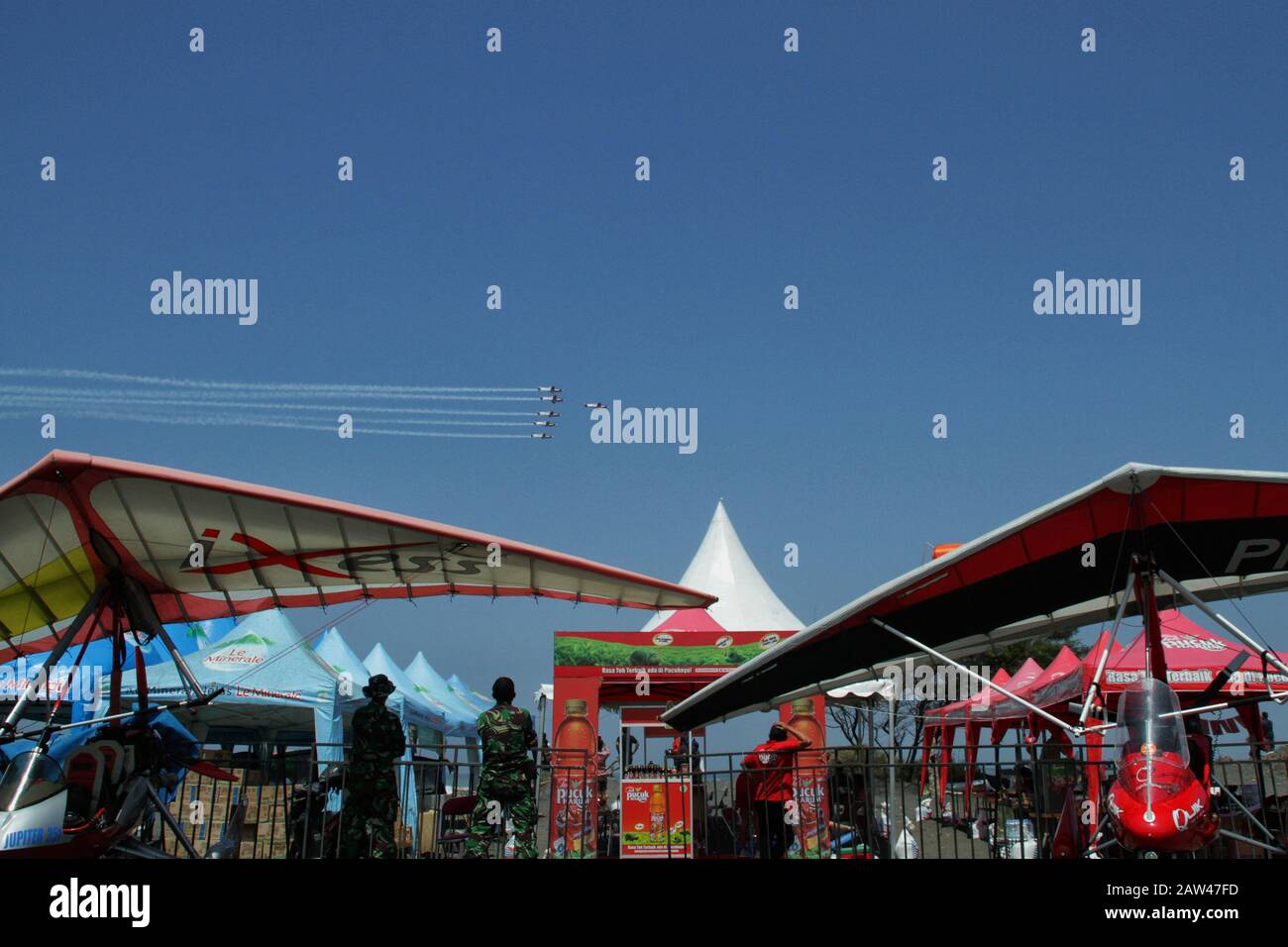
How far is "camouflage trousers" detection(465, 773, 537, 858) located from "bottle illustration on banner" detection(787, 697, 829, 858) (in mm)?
2458

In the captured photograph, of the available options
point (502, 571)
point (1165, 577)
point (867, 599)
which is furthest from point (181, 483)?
point (1165, 577)

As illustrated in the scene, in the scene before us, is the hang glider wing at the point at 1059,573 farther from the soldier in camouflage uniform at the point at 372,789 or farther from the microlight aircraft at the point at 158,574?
the soldier in camouflage uniform at the point at 372,789

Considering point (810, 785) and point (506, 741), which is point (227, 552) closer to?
point (506, 741)

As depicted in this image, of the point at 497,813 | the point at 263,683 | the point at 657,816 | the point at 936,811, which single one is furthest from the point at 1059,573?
the point at 263,683

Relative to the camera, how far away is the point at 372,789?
9.52m

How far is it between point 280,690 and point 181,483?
1073 centimetres

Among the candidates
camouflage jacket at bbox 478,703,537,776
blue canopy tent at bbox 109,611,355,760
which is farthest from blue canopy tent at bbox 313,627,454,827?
camouflage jacket at bbox 478,703,537,776

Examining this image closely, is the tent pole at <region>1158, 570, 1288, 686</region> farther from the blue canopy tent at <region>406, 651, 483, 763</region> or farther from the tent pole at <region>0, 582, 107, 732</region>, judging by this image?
the blue canopy tent at <region>406, 651, 483, 763</region>

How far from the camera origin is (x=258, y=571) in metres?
11.8

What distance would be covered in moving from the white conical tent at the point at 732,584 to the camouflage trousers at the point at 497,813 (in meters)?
17.9

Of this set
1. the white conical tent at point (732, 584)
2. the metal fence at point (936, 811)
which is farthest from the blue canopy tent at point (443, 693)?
the metal fence at point (936, 811)

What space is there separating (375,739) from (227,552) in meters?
2.95
